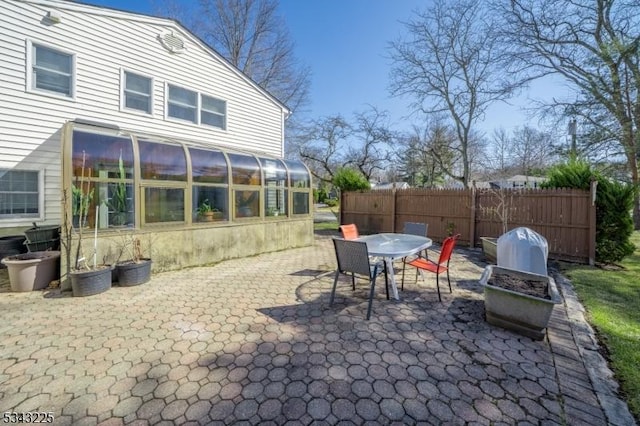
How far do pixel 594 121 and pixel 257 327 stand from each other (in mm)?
12104

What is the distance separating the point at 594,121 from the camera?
932 cm

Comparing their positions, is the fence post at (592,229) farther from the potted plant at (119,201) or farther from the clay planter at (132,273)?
the potted plant at (119,201)

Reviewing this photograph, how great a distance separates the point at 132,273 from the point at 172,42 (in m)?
7.32

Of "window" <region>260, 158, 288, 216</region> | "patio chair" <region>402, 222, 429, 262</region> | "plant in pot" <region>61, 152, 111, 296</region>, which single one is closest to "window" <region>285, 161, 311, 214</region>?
"window" <region>260, 158, 288, 216</region>

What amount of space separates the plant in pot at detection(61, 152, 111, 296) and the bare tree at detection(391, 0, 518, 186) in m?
15.4

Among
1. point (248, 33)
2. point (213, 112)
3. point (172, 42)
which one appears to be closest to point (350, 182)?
point (213, 112)

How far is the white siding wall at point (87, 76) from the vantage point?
625cm

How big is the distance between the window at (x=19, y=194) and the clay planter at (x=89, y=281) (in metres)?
3.59

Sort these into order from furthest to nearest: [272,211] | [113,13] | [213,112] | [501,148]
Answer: [501,148] → [213,112] → [272,211] → [113,13]

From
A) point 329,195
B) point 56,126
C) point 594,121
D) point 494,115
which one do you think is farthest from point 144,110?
point 329,195

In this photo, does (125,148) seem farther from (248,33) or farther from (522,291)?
(248,33)

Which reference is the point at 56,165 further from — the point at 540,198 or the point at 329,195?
the point at 329,195

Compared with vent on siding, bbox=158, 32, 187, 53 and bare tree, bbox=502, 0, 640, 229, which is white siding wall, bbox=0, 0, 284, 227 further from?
bare tree, bbox=502, 0, 640, 229

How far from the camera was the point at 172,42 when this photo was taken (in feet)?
28.7
